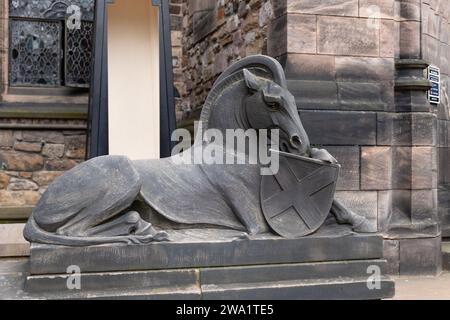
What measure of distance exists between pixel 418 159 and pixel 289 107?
7.95ft

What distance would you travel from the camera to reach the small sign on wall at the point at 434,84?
21.1 ft

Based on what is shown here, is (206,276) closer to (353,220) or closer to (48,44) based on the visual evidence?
(353,220)

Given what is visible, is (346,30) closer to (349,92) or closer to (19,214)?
(349,92)

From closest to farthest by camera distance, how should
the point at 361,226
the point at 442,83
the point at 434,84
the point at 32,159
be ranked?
the point at 361,226
the point at 434,84
the point at 442,83
the point at 32,159

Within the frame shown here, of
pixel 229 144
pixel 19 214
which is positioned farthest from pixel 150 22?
pixel 229 144

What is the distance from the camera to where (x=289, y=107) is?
3635 millimetres

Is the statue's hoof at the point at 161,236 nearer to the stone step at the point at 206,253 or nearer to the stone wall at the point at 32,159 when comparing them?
the stone step at the point at 206,253

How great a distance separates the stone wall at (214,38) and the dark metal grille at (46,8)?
1512 mm

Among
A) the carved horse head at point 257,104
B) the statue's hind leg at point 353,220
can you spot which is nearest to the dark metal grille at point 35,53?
the carved horse head at point 257,104

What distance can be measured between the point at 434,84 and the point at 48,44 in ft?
17.6

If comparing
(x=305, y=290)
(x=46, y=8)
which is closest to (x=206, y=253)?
(x=305, y=290)

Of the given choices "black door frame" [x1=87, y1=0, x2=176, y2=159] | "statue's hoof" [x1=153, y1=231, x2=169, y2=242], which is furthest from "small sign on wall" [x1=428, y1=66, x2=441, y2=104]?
"statue's hoof" [x1=153, y1=231, x2=169, y2=242]

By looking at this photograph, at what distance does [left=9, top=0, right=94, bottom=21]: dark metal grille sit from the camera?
862cm

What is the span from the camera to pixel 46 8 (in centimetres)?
873
